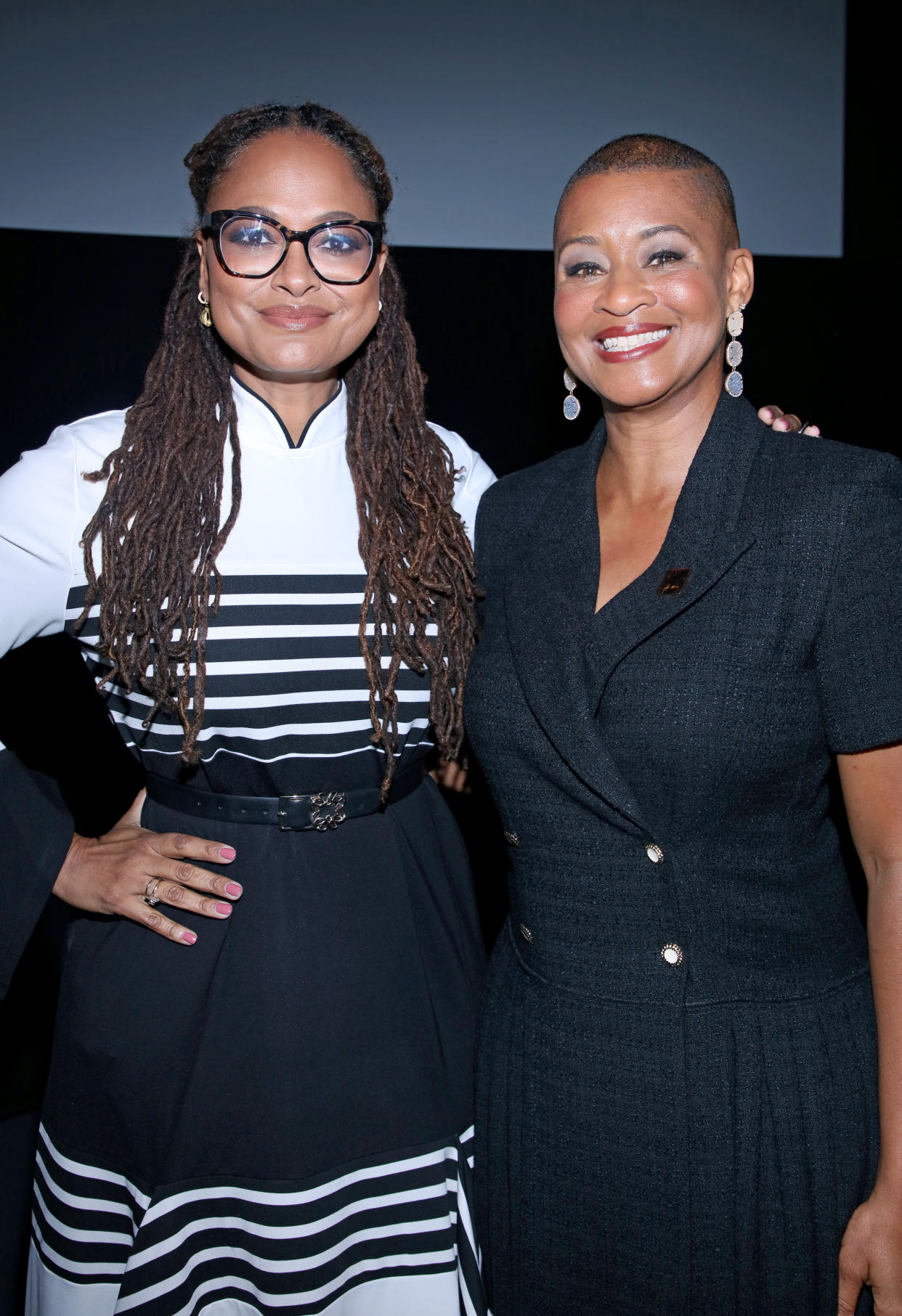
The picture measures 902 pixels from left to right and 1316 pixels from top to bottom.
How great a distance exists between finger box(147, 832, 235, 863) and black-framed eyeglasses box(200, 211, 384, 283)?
2.32 ft

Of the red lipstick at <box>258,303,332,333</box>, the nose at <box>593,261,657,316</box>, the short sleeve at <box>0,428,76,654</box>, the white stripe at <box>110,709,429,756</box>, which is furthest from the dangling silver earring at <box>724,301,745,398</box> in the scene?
the short sleeve at <box>0,428,76,654</box>

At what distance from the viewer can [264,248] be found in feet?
4.65

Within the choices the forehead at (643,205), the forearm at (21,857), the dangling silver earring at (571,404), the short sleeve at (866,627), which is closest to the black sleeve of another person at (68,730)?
the forearm at (21,857)

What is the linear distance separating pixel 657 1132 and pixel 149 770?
2.56ft

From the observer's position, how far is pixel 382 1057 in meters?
1.42

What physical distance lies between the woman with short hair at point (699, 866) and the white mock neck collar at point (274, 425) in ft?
1.25

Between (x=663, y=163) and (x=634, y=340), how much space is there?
0.72ft

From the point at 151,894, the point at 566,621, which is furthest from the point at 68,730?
the point at 566,621

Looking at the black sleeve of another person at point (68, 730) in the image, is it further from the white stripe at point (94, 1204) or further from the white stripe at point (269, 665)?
Result: the white stripe at point (94, 1204)

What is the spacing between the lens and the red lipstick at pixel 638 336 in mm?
1393

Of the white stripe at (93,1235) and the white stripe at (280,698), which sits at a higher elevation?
the white stripe at (280,698)

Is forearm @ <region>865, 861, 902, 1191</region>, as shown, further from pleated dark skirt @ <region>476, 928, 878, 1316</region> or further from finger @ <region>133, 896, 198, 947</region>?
finger @ <region>133, 896, 198, 947</region>

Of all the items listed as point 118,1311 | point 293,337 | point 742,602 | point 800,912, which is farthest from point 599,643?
point 118,1311

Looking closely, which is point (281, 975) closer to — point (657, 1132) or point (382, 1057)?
point (382, 1057)
